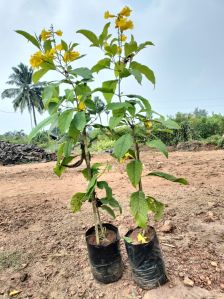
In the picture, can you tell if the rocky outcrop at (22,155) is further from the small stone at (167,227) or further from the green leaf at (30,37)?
the green leaf at (30,37)

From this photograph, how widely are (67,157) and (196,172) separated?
3267 mm

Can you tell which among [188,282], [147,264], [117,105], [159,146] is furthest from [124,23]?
[188,282]

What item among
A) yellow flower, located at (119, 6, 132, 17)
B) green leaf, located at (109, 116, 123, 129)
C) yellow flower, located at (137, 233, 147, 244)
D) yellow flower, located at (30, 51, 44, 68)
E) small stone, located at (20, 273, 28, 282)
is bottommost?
small stone, located at (20, 273, 28, 282)

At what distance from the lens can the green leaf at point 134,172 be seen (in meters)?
1.63

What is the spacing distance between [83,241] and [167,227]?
2.34 ft

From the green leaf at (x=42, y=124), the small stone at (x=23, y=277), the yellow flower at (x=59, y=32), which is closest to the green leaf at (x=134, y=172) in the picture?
the green leaf at (x=42, y=124)

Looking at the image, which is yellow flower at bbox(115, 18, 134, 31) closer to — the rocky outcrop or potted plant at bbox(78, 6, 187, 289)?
potted plant at bbox(78, 6, 187, 289)

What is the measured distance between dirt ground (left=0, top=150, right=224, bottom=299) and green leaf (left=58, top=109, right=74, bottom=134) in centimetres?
109

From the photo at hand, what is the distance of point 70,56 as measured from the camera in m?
1.67

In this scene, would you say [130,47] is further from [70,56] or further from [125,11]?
[70,56]

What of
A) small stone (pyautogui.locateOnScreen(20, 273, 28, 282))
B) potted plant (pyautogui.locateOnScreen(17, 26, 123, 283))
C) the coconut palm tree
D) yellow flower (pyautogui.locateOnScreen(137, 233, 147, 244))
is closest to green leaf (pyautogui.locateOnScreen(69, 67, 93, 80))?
potted plant (pyautogui.locateOnScreen(17, 26, 123, 283))

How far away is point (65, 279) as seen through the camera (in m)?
2.10

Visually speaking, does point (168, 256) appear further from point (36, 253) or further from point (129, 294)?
point (36, 253)

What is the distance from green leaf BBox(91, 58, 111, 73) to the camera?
1668 millimetres
